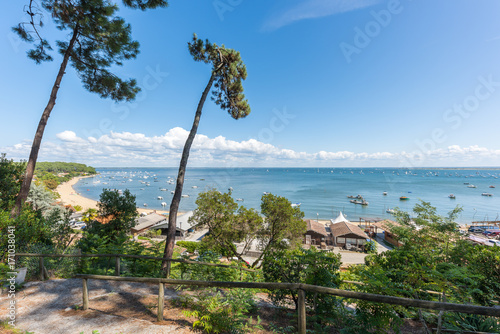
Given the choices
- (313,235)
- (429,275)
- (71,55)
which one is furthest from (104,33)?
(313,235)

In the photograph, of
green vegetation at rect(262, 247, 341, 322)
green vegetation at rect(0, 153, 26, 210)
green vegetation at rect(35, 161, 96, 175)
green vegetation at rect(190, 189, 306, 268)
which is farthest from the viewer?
green vegetation at rect(35, 161, 96, 175)

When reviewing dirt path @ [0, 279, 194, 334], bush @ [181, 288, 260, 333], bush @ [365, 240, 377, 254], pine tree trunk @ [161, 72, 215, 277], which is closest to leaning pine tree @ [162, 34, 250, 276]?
pine tree trunk @ [161, 72, 215, 277]

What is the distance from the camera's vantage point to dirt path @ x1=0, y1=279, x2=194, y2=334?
9.66ft

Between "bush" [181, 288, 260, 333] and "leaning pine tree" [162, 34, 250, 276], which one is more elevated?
"leaning pine tree" [162, 34, 250, 276]

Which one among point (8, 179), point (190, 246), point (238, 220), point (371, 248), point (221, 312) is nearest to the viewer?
point (221, 312)

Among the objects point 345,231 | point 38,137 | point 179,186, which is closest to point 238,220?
point 179,186

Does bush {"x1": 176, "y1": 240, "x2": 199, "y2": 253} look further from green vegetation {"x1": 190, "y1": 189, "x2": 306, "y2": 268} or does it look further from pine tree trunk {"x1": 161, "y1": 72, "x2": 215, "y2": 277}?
pine tree trunk {"x1": 161, "y1": 72, "x2": 215, "y2": 277}

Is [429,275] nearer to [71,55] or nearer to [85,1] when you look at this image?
[85,1]

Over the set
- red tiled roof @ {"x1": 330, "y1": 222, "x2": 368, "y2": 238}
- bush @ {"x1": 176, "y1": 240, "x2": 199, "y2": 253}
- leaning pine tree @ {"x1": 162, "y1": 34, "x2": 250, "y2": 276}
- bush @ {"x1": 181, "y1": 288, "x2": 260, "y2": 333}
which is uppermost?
leaning pine tree @ {"x1": 162, "y1": 34, "x2": 250, "y2": 276}

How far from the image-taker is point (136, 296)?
4371 mm

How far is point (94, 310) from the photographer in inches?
139

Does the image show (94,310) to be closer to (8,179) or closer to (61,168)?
(8,179)

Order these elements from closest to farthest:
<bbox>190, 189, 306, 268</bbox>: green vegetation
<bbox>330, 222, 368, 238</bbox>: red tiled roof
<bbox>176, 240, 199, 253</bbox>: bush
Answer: <bbox>176, 240, 199, 253</bbox>: bush
<bbox>190, 189, 306, 268</bbox>: green vegetation
<bbox>330, 222, 368, 238</bbox>: red tiled roof

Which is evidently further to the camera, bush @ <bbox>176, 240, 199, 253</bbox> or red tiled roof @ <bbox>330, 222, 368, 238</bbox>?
red tiled roof @ <bbox>330, 222, 368, 238</bbox>
